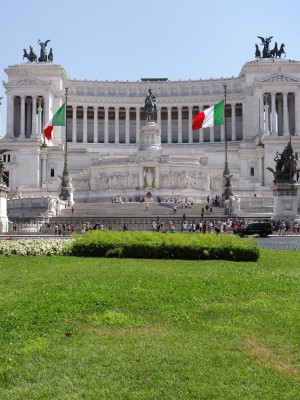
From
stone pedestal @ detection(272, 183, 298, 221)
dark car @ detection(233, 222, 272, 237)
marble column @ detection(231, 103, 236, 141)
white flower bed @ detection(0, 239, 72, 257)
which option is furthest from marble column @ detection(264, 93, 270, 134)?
white flower bed @ detection(0, 239, 72, 257)

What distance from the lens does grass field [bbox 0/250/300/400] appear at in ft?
21.1

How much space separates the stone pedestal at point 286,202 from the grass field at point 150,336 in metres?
33.2

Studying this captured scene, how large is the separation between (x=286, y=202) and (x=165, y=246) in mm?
29114

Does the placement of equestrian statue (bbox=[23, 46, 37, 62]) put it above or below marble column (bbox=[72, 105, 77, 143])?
above

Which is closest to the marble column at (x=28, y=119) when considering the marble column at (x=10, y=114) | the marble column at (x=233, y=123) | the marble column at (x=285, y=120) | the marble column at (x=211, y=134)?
the marble column at (x=10, y=114)

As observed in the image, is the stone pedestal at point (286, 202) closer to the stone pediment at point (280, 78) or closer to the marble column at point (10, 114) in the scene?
the stone pediment at point (280, 78)

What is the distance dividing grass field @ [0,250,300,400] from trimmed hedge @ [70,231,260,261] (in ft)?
16.6

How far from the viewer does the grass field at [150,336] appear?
6.44 m

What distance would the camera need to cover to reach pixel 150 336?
8523mm

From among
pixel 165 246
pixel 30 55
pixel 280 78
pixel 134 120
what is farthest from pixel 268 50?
pixel 165 246

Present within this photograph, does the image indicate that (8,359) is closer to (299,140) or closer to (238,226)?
(238,226)

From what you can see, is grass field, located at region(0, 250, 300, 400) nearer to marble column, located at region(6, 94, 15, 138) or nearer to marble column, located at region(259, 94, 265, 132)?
marble column, located at region(259, 94, 265, 132)

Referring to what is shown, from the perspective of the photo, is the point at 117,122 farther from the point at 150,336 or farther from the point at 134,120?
the point at 150,336

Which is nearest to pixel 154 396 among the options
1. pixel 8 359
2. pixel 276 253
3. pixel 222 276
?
pixel 8 359
